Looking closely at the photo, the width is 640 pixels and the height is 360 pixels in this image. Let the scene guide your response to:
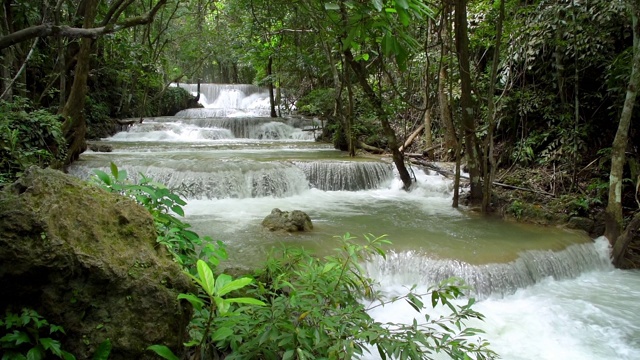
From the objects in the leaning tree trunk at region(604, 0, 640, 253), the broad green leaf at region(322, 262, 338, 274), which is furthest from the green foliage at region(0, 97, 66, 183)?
the leaning tree trunk at region(604, 0, 640, 253)

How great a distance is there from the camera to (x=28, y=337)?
1.45m

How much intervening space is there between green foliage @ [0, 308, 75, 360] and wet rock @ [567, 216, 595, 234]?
6.91 metres

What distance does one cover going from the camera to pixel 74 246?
1.63 m

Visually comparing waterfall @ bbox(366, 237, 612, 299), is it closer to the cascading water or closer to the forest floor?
the cascading water

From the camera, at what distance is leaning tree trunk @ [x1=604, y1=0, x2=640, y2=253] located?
17.2 ft

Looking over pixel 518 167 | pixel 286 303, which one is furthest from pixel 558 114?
pixel 286 303

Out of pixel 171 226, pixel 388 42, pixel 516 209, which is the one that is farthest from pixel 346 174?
pixel 388 42

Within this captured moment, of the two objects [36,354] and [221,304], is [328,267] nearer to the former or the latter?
[221,304]

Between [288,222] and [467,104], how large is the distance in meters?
3.57

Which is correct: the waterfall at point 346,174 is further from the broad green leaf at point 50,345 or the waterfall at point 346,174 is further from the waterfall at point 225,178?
the broad green leaf at point 50,345

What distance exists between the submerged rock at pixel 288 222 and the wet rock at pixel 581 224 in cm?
421

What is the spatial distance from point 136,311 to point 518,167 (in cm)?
821

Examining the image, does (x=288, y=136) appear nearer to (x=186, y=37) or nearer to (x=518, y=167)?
(x=186, y=37)

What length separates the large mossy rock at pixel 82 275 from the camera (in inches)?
60.7
